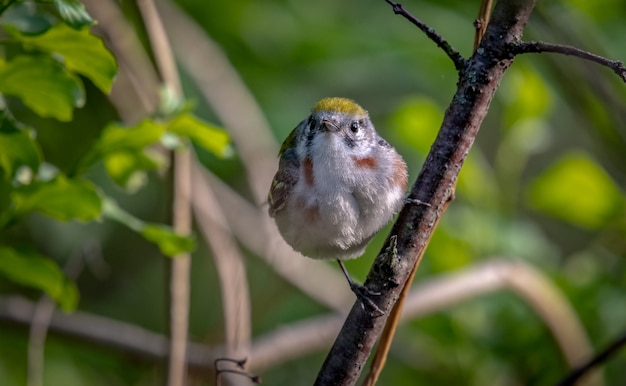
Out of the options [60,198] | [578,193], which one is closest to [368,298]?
[60,198]

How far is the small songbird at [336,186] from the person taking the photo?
2.23 m

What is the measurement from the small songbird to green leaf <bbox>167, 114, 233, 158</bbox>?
0.88ft

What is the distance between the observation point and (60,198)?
1908mm

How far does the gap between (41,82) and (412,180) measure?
218cm

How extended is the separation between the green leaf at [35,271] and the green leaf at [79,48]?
18.5 inches

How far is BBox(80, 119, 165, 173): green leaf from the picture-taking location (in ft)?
6.59

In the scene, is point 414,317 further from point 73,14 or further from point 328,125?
point 73,14

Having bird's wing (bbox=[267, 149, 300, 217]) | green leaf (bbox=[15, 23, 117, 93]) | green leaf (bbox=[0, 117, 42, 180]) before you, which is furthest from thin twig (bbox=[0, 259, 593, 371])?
green leaf (bbox=[15, 23, 117, 93])

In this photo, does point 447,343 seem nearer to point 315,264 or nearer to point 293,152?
point 315,264

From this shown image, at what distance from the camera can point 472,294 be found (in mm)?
3342

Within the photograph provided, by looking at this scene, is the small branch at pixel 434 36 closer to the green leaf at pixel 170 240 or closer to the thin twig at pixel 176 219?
the green leaf at pixel 170 240

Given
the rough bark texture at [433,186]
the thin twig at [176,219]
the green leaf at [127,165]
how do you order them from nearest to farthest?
the rough bark texture at [433,186]
the green leaf at [127,165]
the thin twig at [176,219]

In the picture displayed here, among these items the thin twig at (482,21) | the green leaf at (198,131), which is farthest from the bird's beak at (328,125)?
the thin twig at (482,21)

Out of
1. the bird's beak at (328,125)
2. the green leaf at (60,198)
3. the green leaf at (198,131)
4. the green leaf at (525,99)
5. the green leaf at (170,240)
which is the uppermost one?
the green leaf at (525,99)
